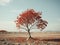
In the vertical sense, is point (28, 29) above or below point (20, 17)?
below

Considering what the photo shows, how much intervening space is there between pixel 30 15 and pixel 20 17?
129 cm

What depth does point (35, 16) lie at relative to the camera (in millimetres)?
23578

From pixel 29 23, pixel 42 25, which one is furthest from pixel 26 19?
pixel 42 25

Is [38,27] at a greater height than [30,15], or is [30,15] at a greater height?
[30,15]

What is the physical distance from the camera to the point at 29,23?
23578 mm

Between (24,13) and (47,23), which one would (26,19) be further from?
(47,23)

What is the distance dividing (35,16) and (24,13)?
4.46 feet

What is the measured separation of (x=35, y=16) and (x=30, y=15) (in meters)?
0.63

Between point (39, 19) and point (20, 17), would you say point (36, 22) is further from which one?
point (20, 17)

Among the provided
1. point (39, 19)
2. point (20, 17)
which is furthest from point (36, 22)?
point (20, 17)

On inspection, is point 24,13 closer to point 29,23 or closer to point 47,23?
point 29,23

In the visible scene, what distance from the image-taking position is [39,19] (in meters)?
23.7

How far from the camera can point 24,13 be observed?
23.6 metres

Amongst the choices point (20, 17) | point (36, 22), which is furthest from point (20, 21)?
point (36, 22)
